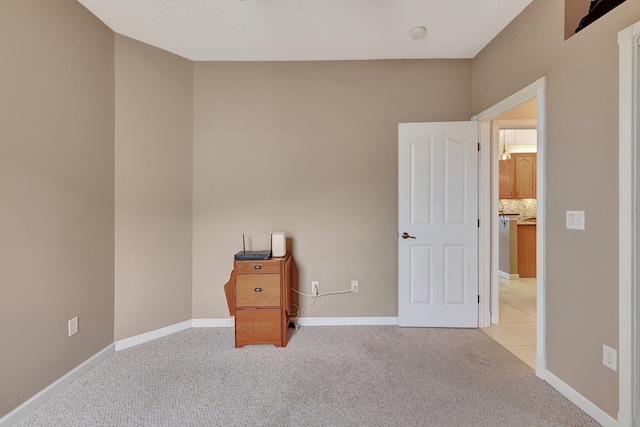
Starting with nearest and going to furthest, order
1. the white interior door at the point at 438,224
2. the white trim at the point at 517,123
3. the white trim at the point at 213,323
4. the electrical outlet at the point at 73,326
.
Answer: the electrical outlet at the point at 73,326 < the white interior door at the point at 438,224 < the white trim at the point at 213,323 < the white trim at the point at 517,123

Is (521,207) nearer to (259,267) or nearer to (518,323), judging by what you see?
(518,323)

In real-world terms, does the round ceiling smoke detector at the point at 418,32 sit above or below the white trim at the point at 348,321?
above

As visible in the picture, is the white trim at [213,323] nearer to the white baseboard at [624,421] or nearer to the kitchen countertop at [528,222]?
the white baseboard at [624,421]

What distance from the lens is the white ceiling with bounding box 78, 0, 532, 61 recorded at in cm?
209

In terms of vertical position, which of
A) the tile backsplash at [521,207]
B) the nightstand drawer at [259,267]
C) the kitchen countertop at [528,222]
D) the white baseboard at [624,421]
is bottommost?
the white baseboard at [624,421]

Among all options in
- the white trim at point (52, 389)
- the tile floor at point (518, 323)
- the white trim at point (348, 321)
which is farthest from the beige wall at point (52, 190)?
the tile floor at point (518, 323)

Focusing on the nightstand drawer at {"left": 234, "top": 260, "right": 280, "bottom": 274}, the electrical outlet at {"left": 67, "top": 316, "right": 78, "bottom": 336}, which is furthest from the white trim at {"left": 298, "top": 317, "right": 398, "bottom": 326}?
the electrical outlet at {"left": 67, "top": 316, "right": 78, "bottom": 336}

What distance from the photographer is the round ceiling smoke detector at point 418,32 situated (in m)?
2.37

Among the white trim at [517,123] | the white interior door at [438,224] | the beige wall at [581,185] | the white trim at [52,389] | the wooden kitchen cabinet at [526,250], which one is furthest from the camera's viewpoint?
the wooden kitchen cabinet at [526,250]

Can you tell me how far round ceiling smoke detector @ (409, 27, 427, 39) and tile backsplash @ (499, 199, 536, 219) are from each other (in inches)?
170

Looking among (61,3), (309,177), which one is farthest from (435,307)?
(61,3)

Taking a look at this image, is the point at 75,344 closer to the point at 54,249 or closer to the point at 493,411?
the point at 54,249

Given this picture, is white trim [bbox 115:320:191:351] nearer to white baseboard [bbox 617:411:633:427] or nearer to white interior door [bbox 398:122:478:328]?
white interior door [bbox 398:122:478:328]

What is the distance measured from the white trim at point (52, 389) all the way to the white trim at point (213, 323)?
69cm
